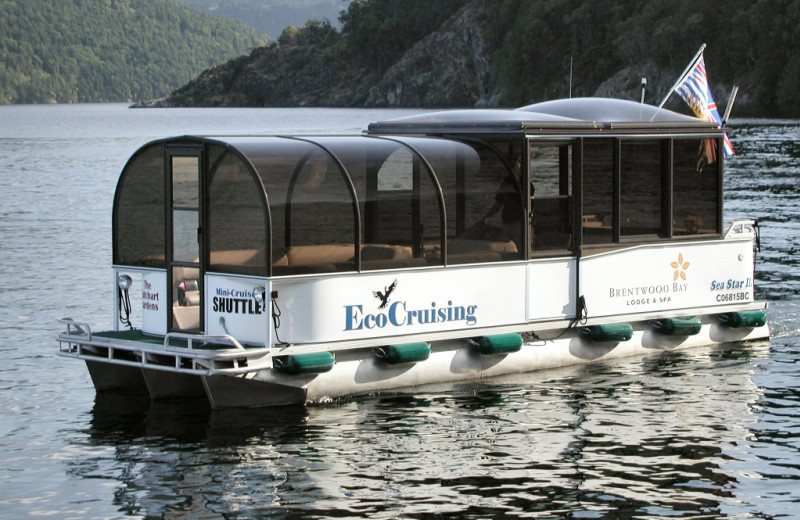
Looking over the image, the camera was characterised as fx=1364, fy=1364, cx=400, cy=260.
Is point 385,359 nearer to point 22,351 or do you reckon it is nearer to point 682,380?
point 682,380

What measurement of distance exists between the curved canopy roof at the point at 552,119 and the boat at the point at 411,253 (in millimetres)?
31

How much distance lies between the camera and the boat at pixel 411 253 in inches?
575

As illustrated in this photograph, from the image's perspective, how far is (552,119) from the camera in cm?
1678

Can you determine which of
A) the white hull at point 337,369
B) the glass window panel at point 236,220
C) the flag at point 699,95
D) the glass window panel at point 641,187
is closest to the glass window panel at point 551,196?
the glass window panel at point 641,187

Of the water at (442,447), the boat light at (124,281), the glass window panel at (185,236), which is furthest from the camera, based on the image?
the boat light at (124,281)

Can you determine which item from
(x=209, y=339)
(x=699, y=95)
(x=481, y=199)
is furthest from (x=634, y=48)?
(x=209, y=339)

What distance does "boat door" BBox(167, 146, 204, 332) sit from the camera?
49.1ft

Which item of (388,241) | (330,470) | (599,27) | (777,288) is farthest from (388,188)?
(599,27)

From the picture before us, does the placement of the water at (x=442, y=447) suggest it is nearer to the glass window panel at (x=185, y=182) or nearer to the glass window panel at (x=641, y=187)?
the glass window panel at (x=641, y=187)

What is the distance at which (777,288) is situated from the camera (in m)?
25.3

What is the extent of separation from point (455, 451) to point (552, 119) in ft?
16.5

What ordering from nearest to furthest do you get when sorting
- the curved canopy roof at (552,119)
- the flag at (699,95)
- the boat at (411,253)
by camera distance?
the boat at (411,253)
the curved canopy roof at (552,119)
the flag at (699,95)

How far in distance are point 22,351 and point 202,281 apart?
5.92m

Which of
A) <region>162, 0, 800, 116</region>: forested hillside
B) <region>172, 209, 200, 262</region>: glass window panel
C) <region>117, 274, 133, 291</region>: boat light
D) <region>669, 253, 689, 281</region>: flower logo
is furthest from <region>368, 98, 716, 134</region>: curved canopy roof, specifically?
<region>162, 0, 800, 116</region>: forested hillside
